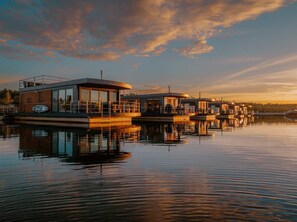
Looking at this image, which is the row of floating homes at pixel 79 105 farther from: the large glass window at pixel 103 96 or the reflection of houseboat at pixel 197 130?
the reflection of houseboat at pixel 197 130

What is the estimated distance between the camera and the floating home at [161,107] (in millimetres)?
33375

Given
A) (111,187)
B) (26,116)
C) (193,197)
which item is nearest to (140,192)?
(111,187)

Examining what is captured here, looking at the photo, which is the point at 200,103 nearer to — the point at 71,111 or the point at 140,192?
the point at 71,111

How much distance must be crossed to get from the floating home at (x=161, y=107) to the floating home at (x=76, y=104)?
8055 mm

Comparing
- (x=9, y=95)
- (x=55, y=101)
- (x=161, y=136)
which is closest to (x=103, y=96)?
(x=55, y=101)

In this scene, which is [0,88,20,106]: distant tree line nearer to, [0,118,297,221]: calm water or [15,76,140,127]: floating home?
[15,76,140,127]: floating home

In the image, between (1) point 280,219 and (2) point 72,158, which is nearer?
(1) point 280,219

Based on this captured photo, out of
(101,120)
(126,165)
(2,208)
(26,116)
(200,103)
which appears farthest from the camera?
(200,103)

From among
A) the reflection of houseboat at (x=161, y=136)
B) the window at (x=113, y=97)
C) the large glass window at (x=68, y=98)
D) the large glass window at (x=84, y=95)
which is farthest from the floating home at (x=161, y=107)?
the large glass window at (x=68, y=98)

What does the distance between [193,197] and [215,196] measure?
1.52ft

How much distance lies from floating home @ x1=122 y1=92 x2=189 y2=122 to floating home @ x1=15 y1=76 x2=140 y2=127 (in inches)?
317

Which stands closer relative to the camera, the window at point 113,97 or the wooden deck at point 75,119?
the wooden deck at point 75,119

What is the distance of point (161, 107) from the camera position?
117 ft

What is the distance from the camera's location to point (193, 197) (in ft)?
15.5
